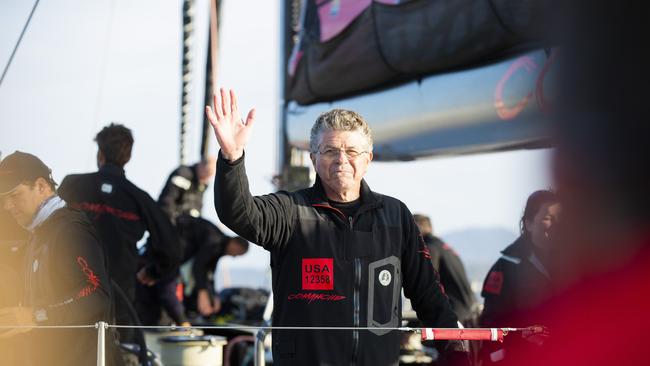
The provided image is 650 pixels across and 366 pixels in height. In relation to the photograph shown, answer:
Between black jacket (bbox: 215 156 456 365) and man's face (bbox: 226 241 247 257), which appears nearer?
black jacket (bbox: 215 156 456 365)

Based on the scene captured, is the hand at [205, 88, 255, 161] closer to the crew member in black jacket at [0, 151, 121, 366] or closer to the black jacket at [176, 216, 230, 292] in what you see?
the crew member in black jacket at [0, 151, 121, 366]

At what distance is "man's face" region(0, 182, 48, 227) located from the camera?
352 cm

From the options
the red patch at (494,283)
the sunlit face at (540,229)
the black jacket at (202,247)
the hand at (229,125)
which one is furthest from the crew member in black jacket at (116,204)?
the black jacket at (202,247)

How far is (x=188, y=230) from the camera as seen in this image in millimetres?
7172

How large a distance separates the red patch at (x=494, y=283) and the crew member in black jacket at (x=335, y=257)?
4.38ft

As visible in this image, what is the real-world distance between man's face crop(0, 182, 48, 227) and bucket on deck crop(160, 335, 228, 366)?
1.23 meters

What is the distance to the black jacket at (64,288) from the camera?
3.42 meters

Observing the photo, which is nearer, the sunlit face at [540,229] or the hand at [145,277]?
the sunlit face at [540,229]

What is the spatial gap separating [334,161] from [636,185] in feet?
3.20

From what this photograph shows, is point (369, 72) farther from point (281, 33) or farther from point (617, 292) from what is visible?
point (617, 292)

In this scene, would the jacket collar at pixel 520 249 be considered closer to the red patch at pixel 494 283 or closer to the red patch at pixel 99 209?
the red patch at pixel 494 283

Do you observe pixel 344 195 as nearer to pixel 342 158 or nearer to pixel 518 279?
pixel 342 158

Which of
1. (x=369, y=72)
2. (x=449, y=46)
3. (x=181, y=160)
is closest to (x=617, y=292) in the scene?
(x=449, y=46)

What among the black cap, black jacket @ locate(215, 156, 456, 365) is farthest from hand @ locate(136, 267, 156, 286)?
black jacket @ locate(215, 156, 456, 365)
